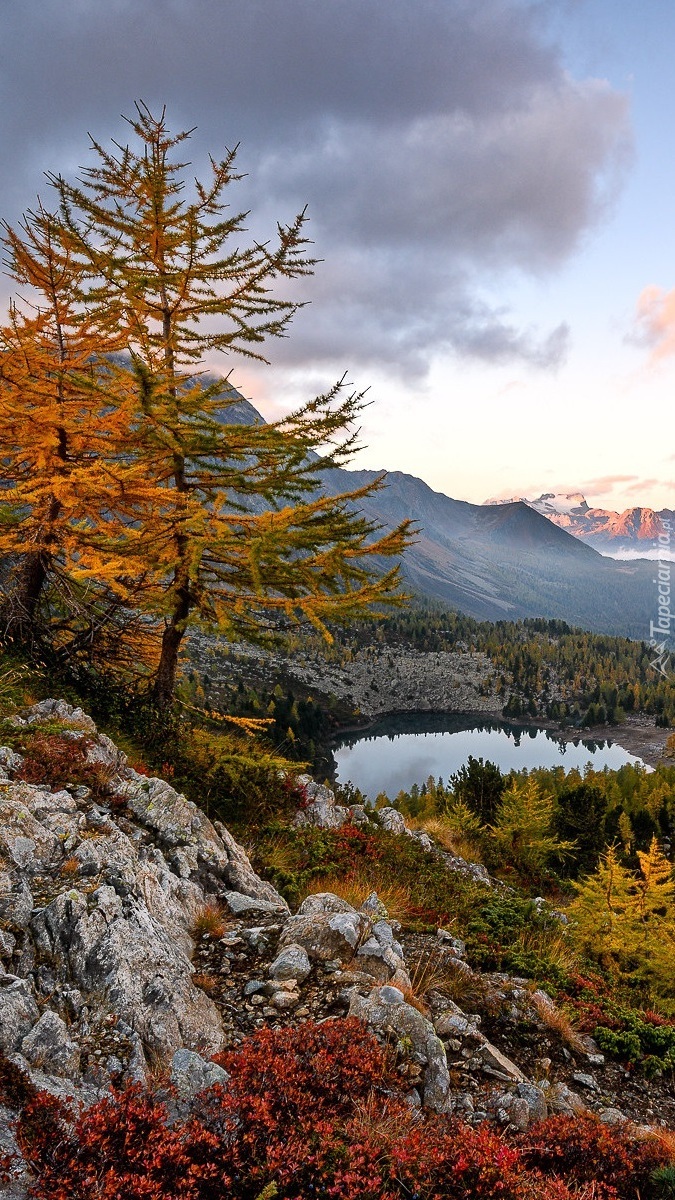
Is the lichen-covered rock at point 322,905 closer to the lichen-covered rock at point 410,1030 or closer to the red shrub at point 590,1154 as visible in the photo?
the lichen-covered rock at point 410,1030

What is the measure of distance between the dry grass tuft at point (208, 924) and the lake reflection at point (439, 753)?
113m

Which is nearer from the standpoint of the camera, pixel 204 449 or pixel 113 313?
A: pixel 204 449

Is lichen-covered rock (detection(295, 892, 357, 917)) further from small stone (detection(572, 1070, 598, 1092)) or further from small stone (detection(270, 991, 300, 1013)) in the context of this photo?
small stone (detection(572, 1070, 598, 1092))

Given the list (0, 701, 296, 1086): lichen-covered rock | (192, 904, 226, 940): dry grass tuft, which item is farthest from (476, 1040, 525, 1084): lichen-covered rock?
(192, 904, 226, 940): dry grass tuft

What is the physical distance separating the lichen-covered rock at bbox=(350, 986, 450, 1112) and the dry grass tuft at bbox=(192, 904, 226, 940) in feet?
7.14

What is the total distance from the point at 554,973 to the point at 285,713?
123742mm

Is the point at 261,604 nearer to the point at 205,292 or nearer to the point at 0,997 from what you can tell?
the point at 205,292

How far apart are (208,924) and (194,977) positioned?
45.9 inches

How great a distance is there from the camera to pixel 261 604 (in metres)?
11.6

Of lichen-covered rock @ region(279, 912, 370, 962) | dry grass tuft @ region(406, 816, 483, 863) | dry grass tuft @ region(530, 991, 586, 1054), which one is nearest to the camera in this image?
lichen-covered rock @ region(279, 912, 370, 962)

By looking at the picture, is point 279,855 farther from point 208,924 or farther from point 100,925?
point 100,925

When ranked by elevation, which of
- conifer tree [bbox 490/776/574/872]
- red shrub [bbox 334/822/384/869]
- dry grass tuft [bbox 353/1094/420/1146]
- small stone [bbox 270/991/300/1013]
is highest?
dry grass tuft [bbox 353/1094/420/1146]

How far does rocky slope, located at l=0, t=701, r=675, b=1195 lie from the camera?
478 centimetres

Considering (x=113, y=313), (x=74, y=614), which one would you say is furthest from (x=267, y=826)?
(x=113, y=313)
